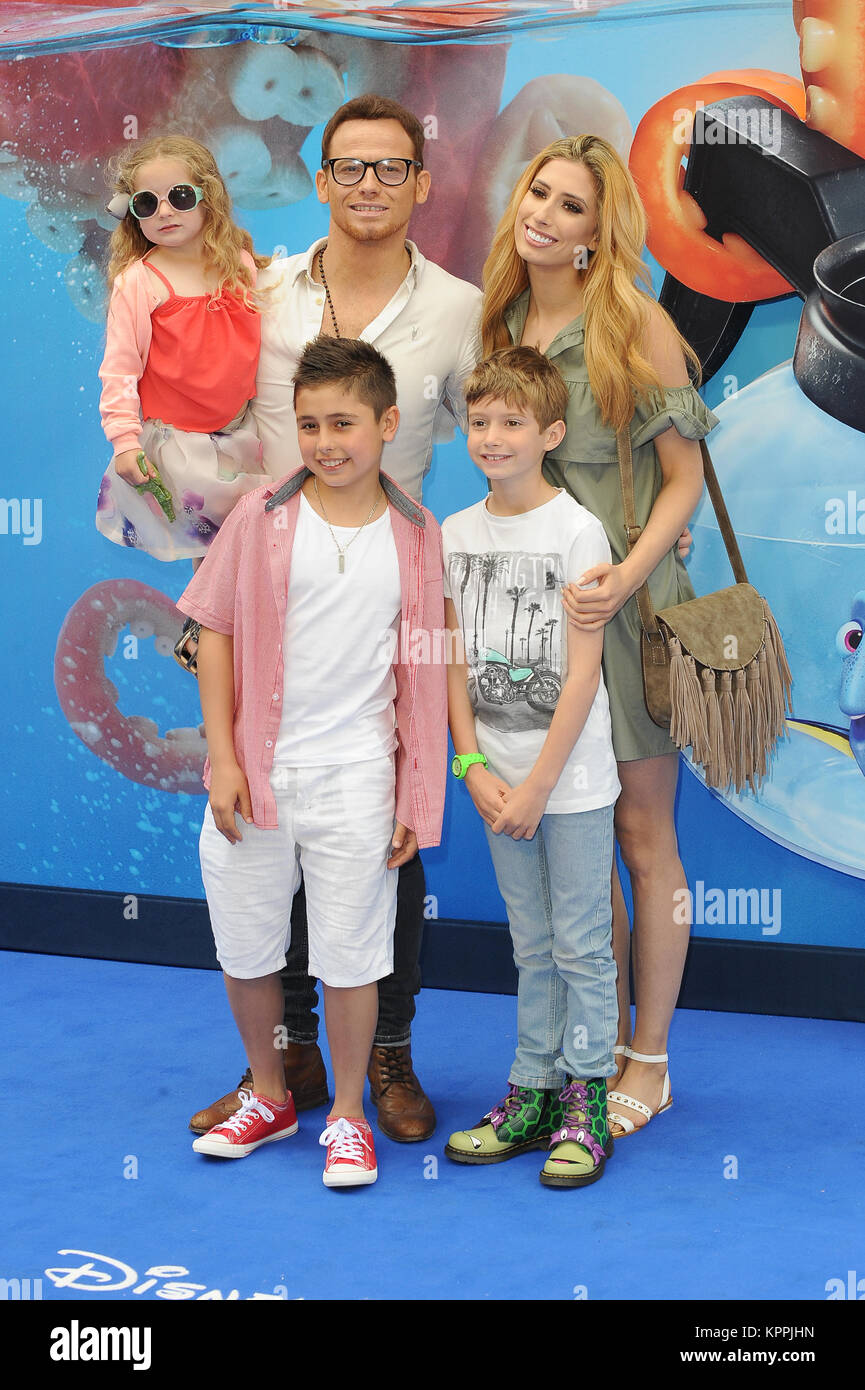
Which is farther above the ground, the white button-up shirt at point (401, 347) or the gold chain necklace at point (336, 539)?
the white button-up shirt at point (401, 347)

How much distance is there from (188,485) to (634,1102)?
53.8 inches

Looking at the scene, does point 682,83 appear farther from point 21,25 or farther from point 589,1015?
point 589,1015

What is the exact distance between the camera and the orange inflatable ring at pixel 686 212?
3.01 metres

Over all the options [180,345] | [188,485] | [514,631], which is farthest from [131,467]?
[514,631]

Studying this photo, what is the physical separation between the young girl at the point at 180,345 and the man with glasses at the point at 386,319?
0.21ft

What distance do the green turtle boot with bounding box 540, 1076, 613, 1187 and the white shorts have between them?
391mm

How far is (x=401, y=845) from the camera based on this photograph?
2.31m

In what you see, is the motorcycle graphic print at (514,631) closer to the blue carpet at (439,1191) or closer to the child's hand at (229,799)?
the child's hand at (229,799)

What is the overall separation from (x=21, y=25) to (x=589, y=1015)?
2.84 meters

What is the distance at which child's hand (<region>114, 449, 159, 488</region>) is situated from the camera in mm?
2277

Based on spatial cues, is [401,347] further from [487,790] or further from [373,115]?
[487,790]

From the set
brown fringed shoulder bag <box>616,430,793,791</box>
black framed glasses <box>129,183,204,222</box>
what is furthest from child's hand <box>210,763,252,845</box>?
black framed glasses <box>129,183,204,222</box>

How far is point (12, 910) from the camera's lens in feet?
12.1

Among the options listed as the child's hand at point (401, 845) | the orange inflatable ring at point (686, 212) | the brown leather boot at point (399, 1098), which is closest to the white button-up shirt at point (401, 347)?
the child's hand at point (401, 845)
